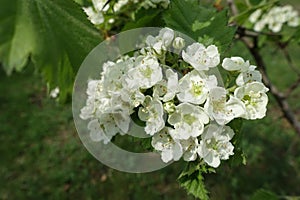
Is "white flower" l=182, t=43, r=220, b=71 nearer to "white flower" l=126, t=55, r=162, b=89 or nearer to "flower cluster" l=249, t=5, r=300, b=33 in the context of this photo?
"white flower" l=126, t=55, r=162, b=89

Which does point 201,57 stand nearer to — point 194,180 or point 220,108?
point 220,108

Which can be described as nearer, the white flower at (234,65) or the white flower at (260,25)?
the white flower at (234,65)

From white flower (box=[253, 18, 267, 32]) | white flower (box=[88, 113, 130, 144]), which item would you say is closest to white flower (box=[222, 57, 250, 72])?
white flower (box=[88, 113, 130, 144])

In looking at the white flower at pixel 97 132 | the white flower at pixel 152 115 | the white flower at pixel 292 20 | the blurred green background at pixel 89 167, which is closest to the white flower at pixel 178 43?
the white flower at pixel 152 115

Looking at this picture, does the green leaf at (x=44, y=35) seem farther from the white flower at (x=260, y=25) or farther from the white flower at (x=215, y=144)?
the white flower at (x=260, y=25)

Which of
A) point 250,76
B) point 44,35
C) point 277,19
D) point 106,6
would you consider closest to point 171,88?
point 250,76

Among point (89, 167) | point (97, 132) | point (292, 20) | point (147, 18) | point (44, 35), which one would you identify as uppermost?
point (44, 35)
